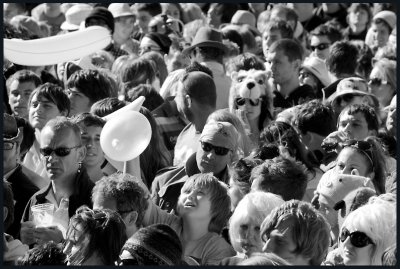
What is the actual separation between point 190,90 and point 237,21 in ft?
17.1

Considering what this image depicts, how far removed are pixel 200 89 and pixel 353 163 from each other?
5.11 ft

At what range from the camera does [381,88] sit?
9406 millimetres

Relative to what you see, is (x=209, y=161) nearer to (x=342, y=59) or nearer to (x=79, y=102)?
(x=79, y=102)

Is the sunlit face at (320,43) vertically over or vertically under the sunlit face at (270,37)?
under

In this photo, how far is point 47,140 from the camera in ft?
21.4

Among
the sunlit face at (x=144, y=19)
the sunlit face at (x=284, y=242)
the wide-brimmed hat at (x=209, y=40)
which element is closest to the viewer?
the sunlit face at (x=284, y=242)

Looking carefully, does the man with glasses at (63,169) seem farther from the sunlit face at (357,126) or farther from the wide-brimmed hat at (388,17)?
the wide-brimmed hat at (388,17)

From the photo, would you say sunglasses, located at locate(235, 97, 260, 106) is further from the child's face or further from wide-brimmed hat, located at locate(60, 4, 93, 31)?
wide-brimmed hat, located at locate(60, 4, 93, 31)

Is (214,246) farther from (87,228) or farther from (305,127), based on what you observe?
(305,127)

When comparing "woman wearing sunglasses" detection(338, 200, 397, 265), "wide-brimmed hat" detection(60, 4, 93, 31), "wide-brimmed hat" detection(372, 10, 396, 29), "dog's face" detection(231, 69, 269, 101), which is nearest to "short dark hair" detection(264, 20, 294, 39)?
"wide-brimmed hat" detection(372, 10, 396, 29)

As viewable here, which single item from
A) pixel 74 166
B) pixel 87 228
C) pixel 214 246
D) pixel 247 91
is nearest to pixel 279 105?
pixel 247 91

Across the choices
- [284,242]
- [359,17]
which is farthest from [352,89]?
[359,17]

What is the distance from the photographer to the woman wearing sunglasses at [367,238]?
4.92 m

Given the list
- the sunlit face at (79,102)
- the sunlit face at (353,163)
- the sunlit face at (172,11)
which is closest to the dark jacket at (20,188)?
the sunlit face at (79,102)
